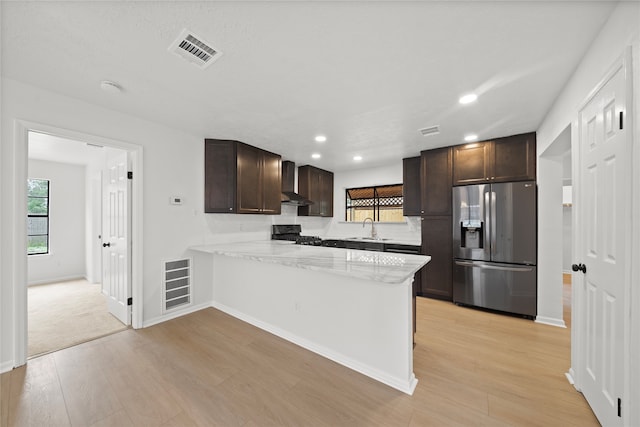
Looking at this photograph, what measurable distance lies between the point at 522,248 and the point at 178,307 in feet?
15.4

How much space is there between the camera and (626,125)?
4.00 ft

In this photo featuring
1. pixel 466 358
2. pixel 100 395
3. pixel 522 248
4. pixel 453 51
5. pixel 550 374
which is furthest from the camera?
pixel 522 248

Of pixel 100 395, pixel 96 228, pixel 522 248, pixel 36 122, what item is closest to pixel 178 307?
pixel 100 395

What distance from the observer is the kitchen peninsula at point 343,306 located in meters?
1.86

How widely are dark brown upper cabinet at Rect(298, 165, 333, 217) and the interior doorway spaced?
320 cm

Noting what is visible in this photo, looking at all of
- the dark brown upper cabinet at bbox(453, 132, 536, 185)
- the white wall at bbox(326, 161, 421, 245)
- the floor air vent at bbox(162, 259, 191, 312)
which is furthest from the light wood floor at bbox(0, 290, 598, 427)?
the white wall at bbox(326, 161, 421, 245)

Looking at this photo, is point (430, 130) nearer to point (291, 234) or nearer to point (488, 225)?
point (488, 225)

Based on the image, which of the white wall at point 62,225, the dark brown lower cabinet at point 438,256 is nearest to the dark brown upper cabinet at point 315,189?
the dark brown lower cabinet at point 438,256

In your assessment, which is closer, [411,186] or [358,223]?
[411,186]

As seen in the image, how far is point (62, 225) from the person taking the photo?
5051 millimetres

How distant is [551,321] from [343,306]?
287cm

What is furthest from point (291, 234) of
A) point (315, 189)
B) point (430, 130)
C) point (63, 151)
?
point (63, 151)

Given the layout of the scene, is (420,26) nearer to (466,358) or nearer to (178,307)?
(466,358)

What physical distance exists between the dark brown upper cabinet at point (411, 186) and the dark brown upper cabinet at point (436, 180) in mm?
274
